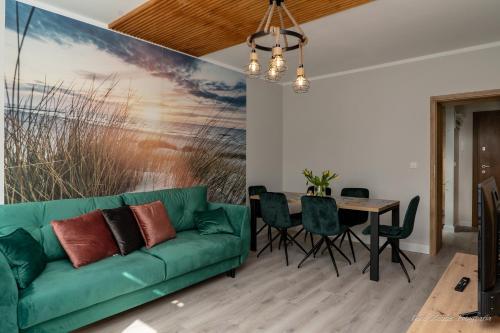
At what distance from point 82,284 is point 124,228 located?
752 mm

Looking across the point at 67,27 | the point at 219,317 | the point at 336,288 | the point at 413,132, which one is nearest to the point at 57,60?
the point at 67,27

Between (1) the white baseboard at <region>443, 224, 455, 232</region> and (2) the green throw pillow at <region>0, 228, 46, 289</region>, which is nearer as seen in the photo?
(2) the green throw pillow at <region>0, 228, 46, 289</region>

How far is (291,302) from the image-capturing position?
3.00 m

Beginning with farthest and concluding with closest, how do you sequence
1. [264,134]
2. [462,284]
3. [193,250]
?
[264,134], [193,250], [462,284]

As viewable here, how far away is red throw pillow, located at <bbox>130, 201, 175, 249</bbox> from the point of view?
3.18 m

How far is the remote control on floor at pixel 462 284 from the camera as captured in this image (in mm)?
1533

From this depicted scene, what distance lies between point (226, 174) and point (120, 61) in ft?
7.07

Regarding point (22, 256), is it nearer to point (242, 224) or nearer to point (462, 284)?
point (242, 224)

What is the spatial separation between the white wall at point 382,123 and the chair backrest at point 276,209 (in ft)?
5.51

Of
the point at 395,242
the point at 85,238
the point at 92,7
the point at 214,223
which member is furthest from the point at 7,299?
the point at 395,242

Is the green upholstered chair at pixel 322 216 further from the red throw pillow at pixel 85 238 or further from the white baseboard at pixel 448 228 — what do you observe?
the white baseboard at pixel 448 228

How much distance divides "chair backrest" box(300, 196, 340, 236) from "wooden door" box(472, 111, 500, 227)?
4.00 metres

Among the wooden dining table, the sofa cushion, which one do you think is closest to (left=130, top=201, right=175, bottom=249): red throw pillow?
the sofa cushion

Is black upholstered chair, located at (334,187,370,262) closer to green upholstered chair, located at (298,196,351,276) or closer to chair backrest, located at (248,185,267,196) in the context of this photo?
green upholstered chair, located at (298,196,351,276)
